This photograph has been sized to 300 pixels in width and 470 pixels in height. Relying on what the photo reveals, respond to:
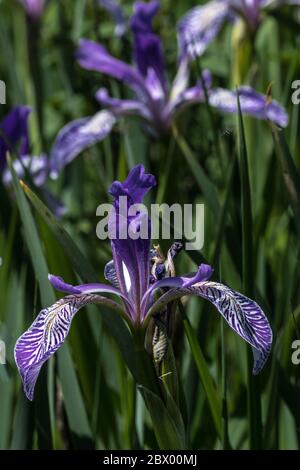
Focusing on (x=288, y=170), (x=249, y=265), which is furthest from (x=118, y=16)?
(x=249, y=265)

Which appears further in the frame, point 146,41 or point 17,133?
A: point 146,41

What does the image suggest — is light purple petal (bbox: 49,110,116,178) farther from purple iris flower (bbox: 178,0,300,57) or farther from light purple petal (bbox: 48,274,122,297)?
light purple petal (bbox: 48,274,122,297)

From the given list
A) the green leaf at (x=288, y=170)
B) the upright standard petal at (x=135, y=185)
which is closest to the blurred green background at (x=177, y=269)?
the green leaf at (x=288, y=170)

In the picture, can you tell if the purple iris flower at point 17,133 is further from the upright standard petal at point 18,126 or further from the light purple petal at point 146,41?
the light purple petal at point 146,41

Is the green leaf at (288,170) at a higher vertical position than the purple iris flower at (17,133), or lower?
lower

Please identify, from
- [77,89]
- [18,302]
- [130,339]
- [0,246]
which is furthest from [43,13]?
[130,339]

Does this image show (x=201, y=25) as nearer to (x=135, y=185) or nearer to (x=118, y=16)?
(x=118, y=16)

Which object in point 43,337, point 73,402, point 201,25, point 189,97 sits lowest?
point 73,402
